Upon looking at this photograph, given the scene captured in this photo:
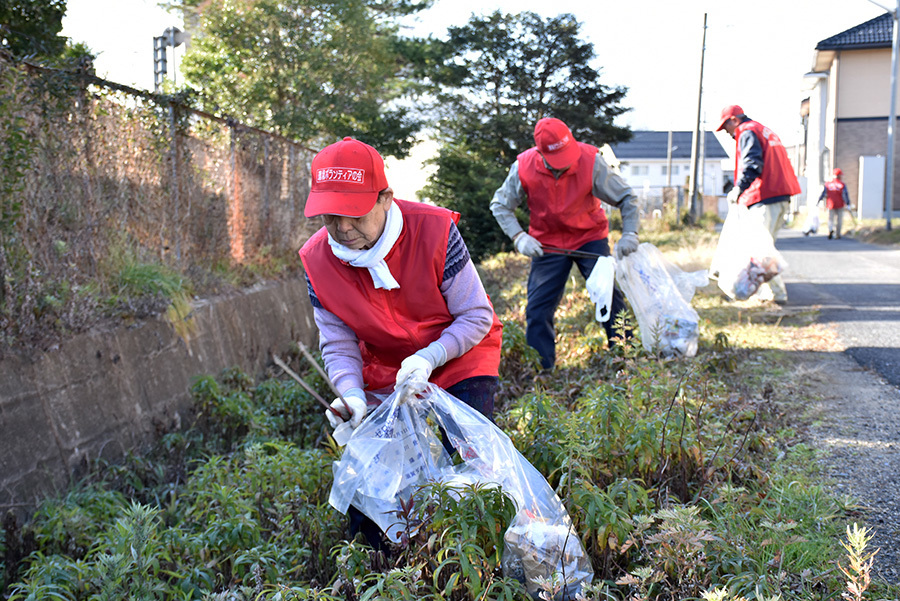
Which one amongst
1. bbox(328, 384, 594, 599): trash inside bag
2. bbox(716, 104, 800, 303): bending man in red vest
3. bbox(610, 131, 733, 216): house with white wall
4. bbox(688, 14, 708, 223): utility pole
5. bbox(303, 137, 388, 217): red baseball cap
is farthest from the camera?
bbox(610, 131, 733, 216): house with white wall

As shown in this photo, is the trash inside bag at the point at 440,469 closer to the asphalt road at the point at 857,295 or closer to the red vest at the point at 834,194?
the asphalt road at the point at 857,295

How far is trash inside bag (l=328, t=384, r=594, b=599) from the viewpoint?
2.39 m

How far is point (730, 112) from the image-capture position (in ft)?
23.9

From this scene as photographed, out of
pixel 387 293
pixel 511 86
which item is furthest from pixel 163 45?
pixel 387 293

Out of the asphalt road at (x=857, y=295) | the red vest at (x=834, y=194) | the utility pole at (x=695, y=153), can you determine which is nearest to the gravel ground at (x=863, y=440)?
the asphalt road at (x=857, y=295)

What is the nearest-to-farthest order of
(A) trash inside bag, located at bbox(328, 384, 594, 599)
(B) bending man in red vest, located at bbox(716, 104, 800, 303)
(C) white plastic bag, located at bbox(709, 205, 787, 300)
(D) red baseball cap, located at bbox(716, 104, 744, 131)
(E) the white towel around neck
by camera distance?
(A) trash inside bag, located at bbox(328, 384, 594, 599)
(E) the white towel around neck
(C) white plastic bag, located at bbox(709, 205, 787, 300)
(B) bending man in red vest, located at bbox(716, 104, 800, 303)
(D) red baseball cap, located at bbox(716, 104, 744, 131)

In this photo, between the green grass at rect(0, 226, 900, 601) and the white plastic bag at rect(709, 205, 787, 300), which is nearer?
the green grass at rect(0, 226, 900, 601)

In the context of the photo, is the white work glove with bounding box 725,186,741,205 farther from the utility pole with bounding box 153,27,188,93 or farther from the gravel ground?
the utility pole with bounding box 153,27,188,93

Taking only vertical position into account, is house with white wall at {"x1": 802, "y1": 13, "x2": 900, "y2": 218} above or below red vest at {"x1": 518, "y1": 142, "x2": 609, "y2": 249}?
above

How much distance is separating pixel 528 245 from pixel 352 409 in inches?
106

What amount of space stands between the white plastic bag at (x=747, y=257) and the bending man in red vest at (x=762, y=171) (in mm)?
124

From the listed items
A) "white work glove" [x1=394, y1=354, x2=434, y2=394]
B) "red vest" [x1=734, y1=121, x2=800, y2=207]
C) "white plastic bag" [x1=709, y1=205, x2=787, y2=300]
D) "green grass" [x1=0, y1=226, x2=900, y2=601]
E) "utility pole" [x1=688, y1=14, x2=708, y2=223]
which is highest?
"utility pole" [x1=688, y1=14, x2=708, y2=223]

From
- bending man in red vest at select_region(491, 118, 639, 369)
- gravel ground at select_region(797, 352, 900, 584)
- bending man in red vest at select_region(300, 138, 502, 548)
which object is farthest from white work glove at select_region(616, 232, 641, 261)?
bending man in red vest at select_region(300, 138, 502, 548)

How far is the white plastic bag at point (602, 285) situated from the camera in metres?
5.12
